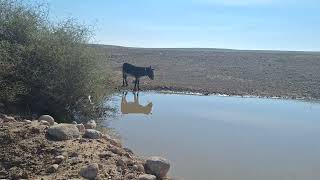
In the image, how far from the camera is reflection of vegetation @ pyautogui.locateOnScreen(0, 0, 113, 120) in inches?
583

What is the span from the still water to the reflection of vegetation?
164cm

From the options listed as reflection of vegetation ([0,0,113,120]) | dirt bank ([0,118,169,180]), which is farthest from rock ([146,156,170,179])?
reflection of vegetation ([0,0,113,120])

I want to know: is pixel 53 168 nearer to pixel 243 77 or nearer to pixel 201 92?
pixel 201 92

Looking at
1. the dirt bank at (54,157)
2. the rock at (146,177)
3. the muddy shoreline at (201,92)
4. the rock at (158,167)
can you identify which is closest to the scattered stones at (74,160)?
the dirt bank at (54,157)

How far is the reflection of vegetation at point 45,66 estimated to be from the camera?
48.6ft

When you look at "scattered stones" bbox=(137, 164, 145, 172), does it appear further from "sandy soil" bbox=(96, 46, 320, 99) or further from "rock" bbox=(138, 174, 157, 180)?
"sandy soil" bbox=(96, 46, 320, 99)

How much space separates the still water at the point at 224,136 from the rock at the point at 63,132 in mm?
2298

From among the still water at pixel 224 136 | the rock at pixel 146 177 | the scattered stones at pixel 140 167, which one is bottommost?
the still water at pixel 224 136

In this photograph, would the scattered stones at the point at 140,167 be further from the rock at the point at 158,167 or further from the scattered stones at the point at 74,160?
the scattered stones at the point at 74,160

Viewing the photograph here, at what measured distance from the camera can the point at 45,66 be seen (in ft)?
50.3

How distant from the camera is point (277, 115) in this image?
68.3 feet

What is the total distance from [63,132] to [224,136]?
6608 mm

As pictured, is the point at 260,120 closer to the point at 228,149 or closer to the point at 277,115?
the point at 277,115

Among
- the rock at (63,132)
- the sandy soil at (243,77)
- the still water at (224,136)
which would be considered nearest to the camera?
the rock at (63,132)
